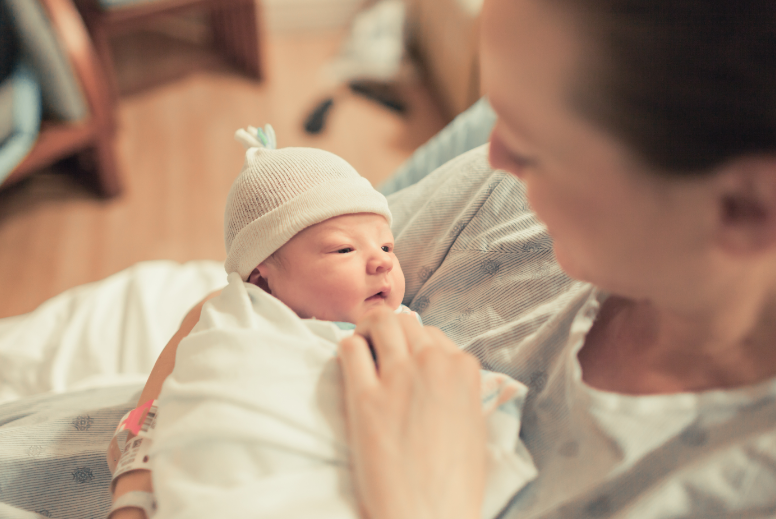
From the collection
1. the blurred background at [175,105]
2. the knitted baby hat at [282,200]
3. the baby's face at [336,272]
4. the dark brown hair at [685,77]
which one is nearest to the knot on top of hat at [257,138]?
the knitted baby hat at [282,200]

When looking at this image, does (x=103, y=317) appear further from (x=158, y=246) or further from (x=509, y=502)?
(x=158, y=246)

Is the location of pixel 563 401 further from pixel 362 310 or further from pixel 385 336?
pixel 362 310

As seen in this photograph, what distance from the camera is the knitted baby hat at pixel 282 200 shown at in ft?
2.72

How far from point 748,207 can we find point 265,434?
48 centimetres

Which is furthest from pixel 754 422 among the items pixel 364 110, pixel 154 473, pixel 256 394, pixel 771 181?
pixel 364 110

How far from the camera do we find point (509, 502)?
59 cm

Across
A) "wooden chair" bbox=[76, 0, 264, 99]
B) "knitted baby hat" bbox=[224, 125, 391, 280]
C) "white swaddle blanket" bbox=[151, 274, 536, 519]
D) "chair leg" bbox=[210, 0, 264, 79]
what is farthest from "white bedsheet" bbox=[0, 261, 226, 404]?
"chair leg" bbox=[210, 0, 264, 79]

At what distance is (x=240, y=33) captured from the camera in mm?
2785

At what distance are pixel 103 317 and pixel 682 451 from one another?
1021 millimetres

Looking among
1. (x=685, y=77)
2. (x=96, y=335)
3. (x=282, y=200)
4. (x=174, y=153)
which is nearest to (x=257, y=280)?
(x=282, y=200)

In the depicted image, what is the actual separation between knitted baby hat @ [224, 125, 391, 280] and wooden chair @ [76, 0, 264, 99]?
169 cm

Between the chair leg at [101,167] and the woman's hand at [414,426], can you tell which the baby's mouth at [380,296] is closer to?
the woman's hand at [414,426]

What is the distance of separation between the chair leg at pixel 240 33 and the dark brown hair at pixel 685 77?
2486 millimetres

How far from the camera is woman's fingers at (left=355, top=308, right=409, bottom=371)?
1.90 ft
